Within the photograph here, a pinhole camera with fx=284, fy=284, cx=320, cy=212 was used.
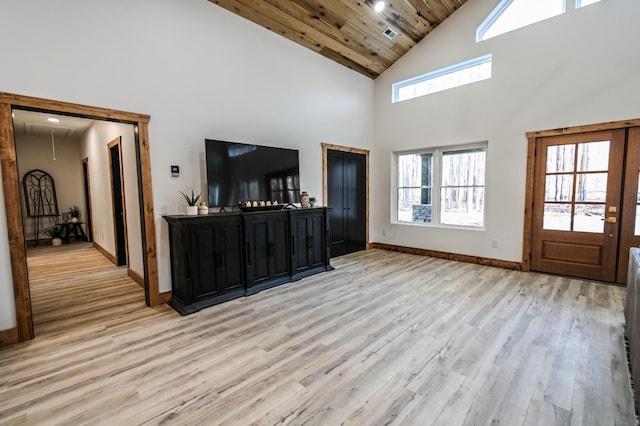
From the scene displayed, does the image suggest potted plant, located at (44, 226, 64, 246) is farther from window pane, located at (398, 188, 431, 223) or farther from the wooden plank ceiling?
window pane, located at (398, 188, 431, 223)

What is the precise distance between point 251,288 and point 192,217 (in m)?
1.18

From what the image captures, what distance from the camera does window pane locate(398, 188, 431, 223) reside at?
5.60 metres

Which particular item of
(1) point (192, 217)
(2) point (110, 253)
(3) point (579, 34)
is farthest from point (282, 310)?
(3) point (579, 34)

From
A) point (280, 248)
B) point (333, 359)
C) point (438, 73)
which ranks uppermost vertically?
point (438, 73)

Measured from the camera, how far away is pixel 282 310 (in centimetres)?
312

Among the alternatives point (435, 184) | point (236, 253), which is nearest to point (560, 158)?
point (435, 184)

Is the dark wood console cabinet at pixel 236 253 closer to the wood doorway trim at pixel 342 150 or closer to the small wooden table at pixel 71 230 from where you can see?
the wood doorway trim at pixel 342 150

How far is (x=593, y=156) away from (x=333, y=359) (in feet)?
14.3

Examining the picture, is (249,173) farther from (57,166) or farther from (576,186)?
(57,166)

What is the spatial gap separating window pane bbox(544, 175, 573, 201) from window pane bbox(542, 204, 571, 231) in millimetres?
116

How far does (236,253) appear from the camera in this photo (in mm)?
3492

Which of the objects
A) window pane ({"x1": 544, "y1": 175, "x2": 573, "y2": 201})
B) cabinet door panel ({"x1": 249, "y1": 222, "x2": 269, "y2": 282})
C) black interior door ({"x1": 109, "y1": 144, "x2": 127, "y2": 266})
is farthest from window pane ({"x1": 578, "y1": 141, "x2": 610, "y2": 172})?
black interior door ({"x1": 109, "y1": 144, "x2": 127, "y2": 266})

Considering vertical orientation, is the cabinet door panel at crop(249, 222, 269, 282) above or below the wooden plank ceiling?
below

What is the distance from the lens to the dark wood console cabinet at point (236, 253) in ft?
10.2
